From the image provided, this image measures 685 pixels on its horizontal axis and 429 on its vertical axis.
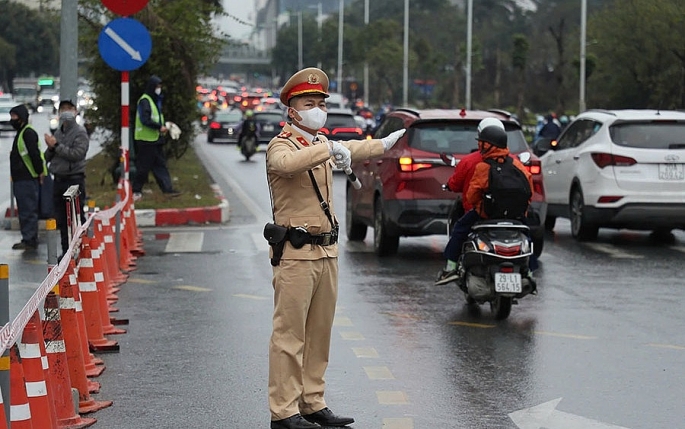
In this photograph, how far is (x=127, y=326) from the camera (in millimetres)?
11289

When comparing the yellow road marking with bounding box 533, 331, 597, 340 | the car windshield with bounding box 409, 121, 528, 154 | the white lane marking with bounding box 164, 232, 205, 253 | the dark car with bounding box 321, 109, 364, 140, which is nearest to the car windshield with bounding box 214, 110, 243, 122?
the dark car with bounding box 321, 109, 364, 140

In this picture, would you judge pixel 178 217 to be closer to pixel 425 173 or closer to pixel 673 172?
pixel 425 173

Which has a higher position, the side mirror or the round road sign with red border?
the round road sign with red border

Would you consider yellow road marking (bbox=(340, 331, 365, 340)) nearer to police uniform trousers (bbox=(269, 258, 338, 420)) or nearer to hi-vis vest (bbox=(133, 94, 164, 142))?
police uniform trousers (bbox=(269, 258, 338, 420))

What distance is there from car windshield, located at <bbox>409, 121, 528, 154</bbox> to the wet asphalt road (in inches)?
52.3

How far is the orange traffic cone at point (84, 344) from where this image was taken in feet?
28.2

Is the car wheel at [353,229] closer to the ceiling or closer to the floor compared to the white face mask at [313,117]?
closer to the floor

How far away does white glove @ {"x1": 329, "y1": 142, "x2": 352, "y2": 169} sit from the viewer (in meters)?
7.15

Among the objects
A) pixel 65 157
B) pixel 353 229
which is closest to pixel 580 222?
pixel 353 229

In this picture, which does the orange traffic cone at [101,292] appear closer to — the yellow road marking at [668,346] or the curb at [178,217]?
the yellow road marking at [668,346]

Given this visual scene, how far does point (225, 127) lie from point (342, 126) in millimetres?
21425

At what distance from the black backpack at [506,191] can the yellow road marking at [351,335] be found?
5.53 feet

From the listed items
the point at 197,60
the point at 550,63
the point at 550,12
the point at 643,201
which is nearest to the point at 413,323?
the point at 643,201

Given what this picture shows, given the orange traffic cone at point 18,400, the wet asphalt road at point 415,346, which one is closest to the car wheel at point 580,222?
the wet asphalt road at point 415,346
